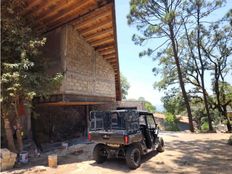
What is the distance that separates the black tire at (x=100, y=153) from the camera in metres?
7.34

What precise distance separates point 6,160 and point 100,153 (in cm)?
300

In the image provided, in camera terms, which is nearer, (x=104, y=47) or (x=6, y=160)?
(x=6, y=160)

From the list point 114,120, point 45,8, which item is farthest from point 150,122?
point 45,8

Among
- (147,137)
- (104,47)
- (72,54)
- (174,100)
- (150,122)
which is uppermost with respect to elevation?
(104,47)

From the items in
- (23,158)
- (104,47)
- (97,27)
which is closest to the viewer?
(23,158)

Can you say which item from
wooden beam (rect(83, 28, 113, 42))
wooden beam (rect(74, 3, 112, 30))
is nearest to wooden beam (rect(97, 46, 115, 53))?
wooden beam (rect(83, 28, 113, 42))

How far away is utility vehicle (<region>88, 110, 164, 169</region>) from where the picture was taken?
21.9ft

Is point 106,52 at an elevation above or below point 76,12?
below

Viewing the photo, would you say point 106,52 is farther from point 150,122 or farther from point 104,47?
point 150,122

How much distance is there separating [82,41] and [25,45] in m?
4.14

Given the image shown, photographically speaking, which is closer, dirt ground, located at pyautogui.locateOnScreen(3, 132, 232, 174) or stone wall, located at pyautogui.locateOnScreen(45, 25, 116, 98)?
dirt ground, located at pyautogui.locateOnScreen(3, 132, 232, 174)

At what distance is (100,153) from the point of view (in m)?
7.39

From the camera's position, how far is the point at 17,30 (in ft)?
26.5

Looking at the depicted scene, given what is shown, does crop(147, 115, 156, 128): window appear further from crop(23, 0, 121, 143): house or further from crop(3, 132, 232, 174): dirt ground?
crop(23, 0, 121, 143): house
